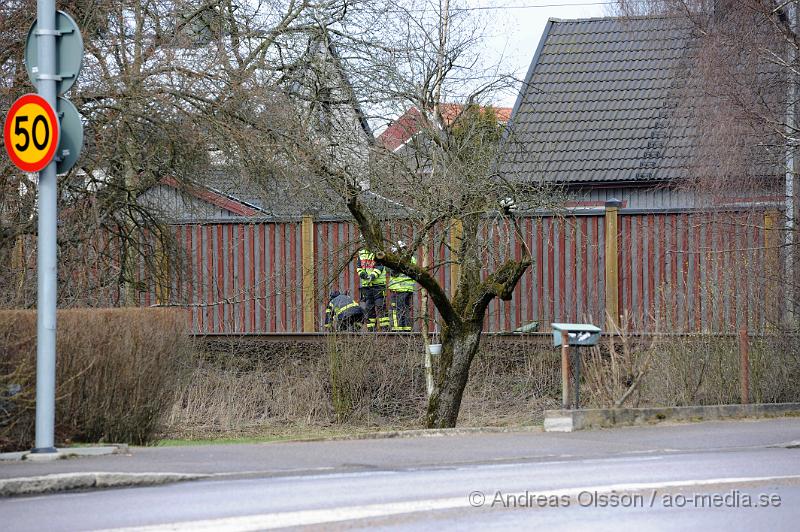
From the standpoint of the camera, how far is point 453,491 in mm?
8148

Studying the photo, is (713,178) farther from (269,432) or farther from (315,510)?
(315,510)

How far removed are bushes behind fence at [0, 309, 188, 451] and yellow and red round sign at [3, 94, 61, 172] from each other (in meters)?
1.36

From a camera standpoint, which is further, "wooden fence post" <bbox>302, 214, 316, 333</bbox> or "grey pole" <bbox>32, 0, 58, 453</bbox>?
"wooden fence post" <bbox>302, 214, 316, 333</bbox>

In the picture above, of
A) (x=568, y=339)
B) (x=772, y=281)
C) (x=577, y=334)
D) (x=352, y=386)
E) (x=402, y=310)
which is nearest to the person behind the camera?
(x=568, y=339)

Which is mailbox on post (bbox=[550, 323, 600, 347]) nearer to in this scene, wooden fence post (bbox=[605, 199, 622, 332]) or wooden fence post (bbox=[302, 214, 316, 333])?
wooden fence post (bbox=[605, 199, 622, 332])

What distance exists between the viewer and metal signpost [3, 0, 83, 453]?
970cm

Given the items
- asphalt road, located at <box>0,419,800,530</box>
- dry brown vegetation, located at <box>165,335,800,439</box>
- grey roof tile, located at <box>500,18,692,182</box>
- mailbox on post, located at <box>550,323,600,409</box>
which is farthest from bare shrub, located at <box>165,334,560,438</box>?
grey roof tile, located at <box>500,18,692,182</box>

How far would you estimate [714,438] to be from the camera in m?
12.3

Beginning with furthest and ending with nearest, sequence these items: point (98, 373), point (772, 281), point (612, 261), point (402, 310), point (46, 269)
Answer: point (612, 261)
point (402, 310)
point (772, 281)
point (98, 373)
point (46, 269)

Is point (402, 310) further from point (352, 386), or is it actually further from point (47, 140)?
point (47, 140)

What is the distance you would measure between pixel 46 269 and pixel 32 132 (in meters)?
1.16

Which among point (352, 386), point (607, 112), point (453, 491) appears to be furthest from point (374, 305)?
point (607, 112)

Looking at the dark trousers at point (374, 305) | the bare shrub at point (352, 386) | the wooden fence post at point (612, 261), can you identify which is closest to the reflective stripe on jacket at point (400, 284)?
the dark trousers at point (374, 305)

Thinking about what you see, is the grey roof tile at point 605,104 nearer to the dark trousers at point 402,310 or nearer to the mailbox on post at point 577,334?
the dark trousers at point 402,310
